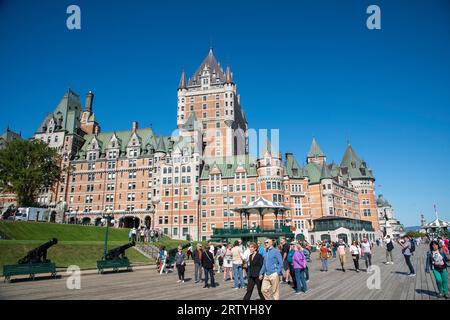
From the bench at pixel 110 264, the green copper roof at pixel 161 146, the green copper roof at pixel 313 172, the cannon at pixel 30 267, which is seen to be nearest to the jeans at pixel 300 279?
the bench at pixel 110 264

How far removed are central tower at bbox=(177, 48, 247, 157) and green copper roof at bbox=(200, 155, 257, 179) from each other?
20.4 feet

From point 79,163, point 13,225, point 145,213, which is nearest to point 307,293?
point 13,225

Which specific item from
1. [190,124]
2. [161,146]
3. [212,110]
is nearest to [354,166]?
[212,110]

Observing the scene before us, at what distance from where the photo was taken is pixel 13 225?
128 feet

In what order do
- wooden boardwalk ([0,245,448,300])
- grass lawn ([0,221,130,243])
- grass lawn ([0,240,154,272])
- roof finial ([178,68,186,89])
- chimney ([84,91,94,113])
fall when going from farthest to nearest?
chimney ([84,91,94,113]) → roof finial ([178,68,186,89]) → grass lawn ([0,221,130,243]) → grass lawn ([0,240,154,272]) → wooden boardwalk ([0,245,448,300])

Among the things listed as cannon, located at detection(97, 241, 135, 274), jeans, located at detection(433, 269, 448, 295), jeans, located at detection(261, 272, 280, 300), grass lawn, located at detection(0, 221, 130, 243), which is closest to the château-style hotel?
grass lawn, located at detection(0, 221, 130, 243)

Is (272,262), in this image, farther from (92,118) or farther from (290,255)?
(92,118)

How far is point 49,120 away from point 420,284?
9121 cm

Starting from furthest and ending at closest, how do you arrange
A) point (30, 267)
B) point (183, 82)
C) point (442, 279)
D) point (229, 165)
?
point (183, 82)
point (229, 165)
point (30, 267)
point (442, 279)

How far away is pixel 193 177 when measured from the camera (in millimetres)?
69438

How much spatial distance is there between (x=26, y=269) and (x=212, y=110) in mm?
70340

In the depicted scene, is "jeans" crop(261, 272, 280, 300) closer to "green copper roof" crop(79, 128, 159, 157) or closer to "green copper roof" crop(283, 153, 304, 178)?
"green copper roof" crop(283, 153, 304, 178)

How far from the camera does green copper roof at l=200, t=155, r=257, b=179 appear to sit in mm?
69250

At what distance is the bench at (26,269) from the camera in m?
17.7
